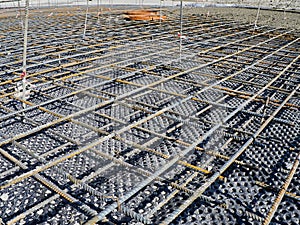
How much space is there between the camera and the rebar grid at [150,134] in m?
3.74

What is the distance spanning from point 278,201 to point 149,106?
3.05 meters

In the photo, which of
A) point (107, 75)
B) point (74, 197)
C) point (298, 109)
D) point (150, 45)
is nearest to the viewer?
point (74, 197)

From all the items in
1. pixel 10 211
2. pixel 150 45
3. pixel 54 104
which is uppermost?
pixel 150 45

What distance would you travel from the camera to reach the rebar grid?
374 centimetres

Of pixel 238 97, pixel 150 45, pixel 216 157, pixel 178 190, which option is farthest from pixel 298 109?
→ pixel 150 45

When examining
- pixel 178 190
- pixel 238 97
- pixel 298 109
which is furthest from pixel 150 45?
pixel 178 190

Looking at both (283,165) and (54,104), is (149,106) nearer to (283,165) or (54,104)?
(54,104)

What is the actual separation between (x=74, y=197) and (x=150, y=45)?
7.33m

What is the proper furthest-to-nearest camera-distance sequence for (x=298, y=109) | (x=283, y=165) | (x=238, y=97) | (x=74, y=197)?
(x=238, y=97) → (x=298, y=109) → (x=283, y=165) → (x=74, y=197)

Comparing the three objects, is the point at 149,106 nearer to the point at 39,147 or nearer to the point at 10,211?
the point at 39,147

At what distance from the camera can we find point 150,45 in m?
10.4

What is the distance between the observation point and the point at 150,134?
17.4 feet

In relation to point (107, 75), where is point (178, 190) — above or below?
below

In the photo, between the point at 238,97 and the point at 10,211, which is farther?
the point at 238,97
